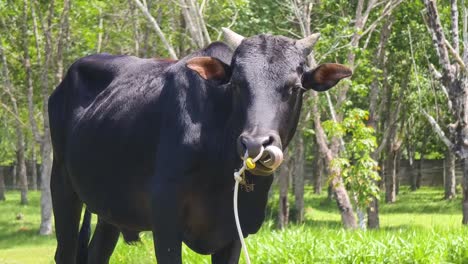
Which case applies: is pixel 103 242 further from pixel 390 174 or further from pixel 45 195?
pixel 390 174

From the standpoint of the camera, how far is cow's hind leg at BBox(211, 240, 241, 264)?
4352mm

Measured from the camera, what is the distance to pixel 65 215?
5383mm

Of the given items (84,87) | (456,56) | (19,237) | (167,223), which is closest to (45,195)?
(19,237)

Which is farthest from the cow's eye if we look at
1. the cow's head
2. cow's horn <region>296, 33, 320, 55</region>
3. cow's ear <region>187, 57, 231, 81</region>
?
cow's ear <region>187, 57, 231, 81</region>

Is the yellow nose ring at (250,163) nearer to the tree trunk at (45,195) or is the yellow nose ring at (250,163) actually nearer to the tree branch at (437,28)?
the tree branch at (437,28)

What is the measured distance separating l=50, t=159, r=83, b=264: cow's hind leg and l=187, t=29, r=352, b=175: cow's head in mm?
1811

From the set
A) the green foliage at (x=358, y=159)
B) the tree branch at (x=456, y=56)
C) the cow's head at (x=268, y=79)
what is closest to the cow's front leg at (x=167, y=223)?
the cow's head at (x=268, y=79)

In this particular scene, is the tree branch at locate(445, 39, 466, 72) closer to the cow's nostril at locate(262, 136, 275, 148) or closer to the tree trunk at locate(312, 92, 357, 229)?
the tree trunk at locate(312, 92, 357, 229)

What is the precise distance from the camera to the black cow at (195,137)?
3.81 meters

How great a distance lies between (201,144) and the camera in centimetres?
405

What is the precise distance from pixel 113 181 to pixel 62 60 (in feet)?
58.6

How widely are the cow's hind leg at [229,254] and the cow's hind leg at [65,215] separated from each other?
1.34m

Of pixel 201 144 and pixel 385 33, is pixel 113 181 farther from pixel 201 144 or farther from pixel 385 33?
pixel 385 33

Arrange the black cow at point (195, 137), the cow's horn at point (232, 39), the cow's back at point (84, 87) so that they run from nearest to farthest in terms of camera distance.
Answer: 1. the black cow at point (195, 137)
2. the cow's horn at point (232, 39)
3. the cow's back at point (84, 87)
